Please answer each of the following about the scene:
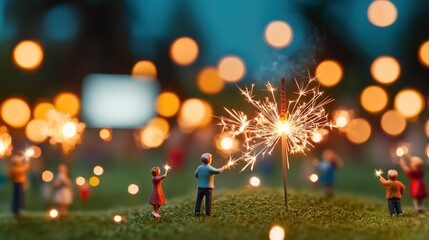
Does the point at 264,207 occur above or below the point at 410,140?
below

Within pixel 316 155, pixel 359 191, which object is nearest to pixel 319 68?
pixel 359 191

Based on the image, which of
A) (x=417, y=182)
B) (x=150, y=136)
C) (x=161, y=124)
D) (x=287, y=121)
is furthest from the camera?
(x=161, y=124)

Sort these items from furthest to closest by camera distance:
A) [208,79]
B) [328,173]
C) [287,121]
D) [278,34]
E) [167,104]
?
1. [208,79]
2. [167,104]
3. [278,34]
4. [328,173]
5. [287,121]

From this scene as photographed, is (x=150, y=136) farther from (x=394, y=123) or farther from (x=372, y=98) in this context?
(x=394, y=123)

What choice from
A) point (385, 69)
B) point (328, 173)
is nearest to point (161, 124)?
point (385, 69)

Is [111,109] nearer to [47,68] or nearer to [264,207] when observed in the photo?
[47,68]

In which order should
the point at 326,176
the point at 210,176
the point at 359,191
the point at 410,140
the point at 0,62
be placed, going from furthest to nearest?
the point at 410,140, the point at 0,62, the point at 359,191, the point at 326,176, the point at 210,176

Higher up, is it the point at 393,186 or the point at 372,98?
the point at 372,98
